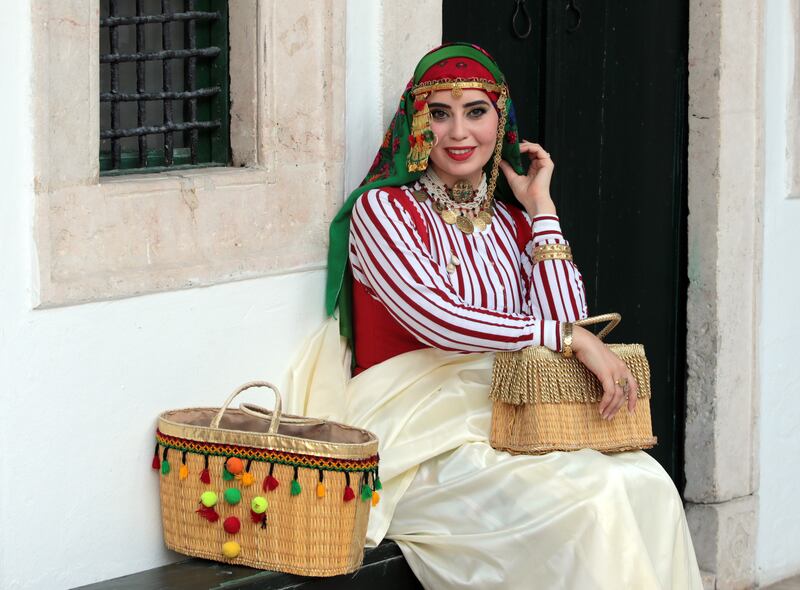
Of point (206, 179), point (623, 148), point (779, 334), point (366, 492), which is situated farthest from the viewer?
point (779, 334)

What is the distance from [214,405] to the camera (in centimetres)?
352

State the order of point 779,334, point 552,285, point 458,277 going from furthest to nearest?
point 779,334 → point 552,285 → point 458,277

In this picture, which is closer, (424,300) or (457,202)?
(424,300)

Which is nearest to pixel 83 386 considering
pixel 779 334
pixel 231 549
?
pixel 231 549

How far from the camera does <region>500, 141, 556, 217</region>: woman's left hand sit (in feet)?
12.7

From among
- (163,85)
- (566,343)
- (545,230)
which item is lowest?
(566,343)

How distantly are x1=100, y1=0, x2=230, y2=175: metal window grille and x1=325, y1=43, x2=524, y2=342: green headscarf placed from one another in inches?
13.8

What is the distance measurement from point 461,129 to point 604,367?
27.1 inches

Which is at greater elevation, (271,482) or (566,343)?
(566,343)

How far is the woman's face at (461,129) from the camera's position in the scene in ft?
12.1

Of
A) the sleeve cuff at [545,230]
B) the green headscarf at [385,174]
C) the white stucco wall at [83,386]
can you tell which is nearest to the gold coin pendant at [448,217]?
Result: the green headscarf at [385,174]

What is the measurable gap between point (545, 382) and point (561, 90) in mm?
1456

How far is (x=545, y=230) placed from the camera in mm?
3828

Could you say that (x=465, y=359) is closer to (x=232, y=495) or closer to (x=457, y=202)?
(x=457, y=202)
